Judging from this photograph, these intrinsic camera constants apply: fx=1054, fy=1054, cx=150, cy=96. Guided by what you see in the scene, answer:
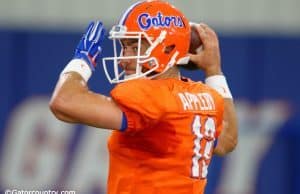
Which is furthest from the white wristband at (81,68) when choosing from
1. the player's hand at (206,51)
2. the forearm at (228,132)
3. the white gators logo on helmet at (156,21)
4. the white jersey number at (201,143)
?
the forearm at (228,132)

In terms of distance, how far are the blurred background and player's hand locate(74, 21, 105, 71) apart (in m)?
2.45

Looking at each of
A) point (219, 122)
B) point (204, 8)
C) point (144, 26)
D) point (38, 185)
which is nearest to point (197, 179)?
point (219, 122)

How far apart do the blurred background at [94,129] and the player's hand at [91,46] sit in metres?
2.45

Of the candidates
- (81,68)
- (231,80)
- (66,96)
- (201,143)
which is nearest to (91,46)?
(81,68)

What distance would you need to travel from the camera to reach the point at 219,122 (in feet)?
11.5

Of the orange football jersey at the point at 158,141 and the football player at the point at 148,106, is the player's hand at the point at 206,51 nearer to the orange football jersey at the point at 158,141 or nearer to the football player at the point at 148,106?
the football player at the point at 148,106

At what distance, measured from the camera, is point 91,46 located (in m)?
3.31

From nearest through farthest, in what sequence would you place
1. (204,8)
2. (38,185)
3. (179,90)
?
(179,90)
(38,185)
(204,8)

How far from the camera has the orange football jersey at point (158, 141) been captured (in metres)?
3.23

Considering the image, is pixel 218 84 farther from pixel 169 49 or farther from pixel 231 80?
pixel 231 80

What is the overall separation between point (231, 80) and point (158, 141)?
2.77 m

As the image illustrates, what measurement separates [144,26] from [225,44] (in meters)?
2.65

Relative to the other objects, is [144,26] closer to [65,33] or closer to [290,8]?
[65,33]

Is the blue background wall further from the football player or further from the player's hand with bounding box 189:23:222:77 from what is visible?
the football player
